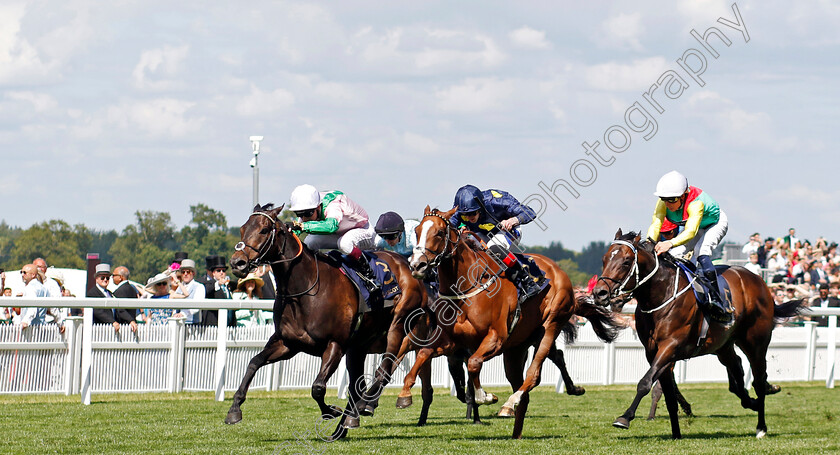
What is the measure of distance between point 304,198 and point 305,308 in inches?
34.4

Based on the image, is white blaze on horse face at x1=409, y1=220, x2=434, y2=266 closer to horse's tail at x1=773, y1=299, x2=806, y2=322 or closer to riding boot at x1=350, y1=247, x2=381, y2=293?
riding boot at x1=350, y1=247, x2=381, y2=293

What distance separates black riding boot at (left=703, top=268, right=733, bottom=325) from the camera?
25.6ft

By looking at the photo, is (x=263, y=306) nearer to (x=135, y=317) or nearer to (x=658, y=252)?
(x=135, y=317)

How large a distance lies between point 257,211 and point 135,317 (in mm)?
3596

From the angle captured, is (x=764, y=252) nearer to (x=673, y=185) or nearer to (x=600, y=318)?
(x=600, y=318)

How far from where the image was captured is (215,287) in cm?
1155

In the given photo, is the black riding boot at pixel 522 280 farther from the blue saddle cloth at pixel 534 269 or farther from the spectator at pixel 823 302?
the spectator at pixel 823 302

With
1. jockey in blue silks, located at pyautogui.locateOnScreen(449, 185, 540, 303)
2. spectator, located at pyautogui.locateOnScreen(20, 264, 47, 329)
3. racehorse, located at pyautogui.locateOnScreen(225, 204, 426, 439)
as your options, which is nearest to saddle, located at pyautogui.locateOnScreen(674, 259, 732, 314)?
jockey in blue silks, located at pyautogui.locateOnScreen(449, 185, 540, 303)

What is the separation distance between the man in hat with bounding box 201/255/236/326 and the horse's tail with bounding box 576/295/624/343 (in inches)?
150

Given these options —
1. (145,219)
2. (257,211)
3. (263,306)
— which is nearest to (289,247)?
(257,211)

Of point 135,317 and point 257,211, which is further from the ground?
point 257,211

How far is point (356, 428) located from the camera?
7.82 metres

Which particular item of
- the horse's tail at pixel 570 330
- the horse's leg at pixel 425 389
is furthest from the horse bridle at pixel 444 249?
the horse's tail at pixel 570 330

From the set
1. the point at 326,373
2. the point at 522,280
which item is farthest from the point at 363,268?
the point at 522,280
